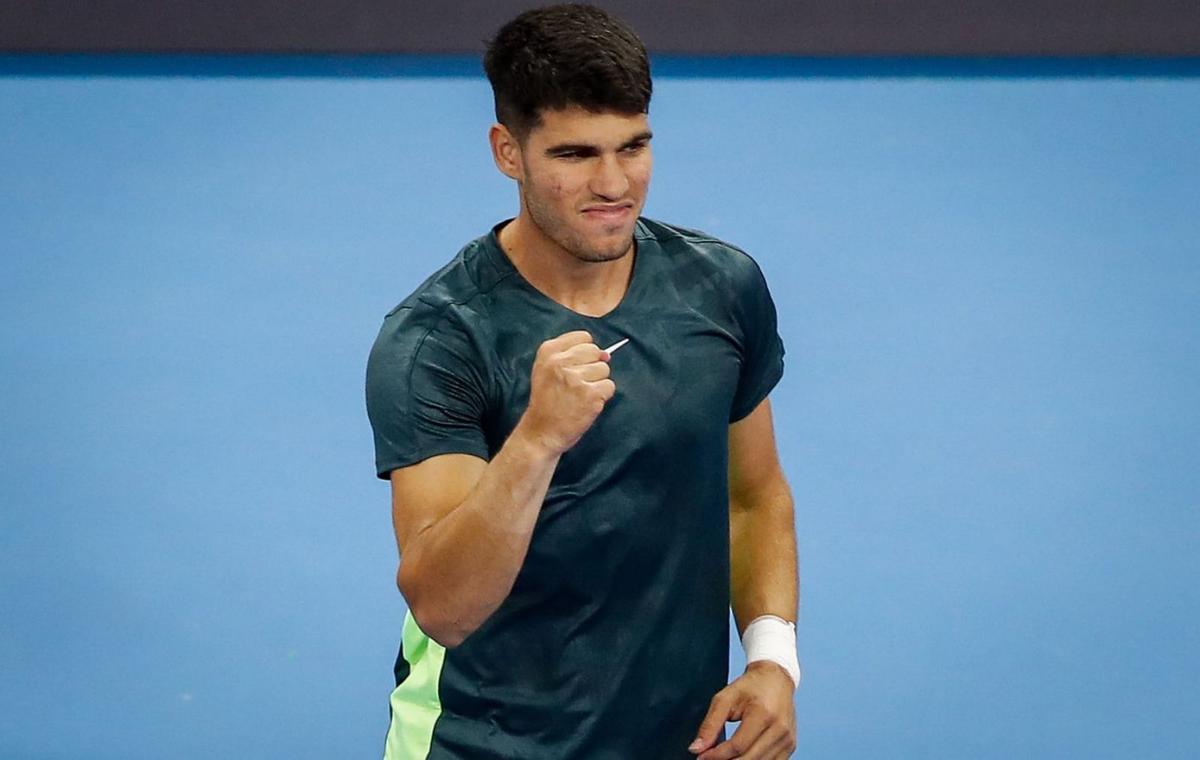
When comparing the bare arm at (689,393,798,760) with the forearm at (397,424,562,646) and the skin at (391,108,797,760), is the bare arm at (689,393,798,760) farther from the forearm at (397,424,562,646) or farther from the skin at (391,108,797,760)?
the forearm at (397,424,562,646)

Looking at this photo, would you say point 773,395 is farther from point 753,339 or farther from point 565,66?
point 565,66

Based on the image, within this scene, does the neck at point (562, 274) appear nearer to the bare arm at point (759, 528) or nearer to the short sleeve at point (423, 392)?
the short sleeve at point (423, 392)

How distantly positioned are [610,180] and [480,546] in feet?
1.60

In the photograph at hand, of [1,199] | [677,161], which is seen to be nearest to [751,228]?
[677,161]

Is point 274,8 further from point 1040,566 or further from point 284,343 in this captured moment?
point 1040,566

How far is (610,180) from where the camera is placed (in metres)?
2.29

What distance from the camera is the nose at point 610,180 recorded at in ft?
7.52

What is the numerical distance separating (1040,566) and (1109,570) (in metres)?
0.18

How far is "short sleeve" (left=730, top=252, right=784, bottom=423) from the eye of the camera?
2.51 m

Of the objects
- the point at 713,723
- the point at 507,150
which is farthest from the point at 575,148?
the point at 713,723

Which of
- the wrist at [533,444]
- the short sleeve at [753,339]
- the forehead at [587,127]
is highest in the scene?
the forehead at [587,127]

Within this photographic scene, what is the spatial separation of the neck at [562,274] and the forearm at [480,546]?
318mm

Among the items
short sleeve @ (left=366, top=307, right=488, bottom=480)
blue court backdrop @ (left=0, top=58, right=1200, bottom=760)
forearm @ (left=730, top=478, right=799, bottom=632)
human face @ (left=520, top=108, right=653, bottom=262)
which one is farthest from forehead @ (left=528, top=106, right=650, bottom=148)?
blue court backdrop @ (left=0, top=58, right=1200, bottom=760)

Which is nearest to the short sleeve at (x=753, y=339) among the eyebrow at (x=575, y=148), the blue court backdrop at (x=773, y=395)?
the eyebrow at (x=575, y=148)
